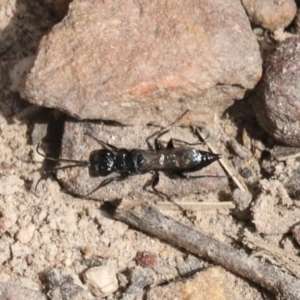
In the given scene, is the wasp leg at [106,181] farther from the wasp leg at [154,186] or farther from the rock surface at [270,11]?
the rock surface at [270,11]

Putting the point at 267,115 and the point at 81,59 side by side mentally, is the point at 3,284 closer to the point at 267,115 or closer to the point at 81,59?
the point at 81,59

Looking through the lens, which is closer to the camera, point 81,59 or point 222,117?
point 81,59

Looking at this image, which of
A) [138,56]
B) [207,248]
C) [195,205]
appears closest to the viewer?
[138,56]

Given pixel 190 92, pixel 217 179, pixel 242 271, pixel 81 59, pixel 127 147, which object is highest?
pixel 81 59

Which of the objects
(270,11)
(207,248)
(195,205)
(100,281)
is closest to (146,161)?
(195,205)

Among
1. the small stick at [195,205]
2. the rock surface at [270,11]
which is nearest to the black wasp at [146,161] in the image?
the small stick at [195,205]

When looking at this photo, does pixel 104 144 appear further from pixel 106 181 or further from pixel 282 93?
pixel 282 93

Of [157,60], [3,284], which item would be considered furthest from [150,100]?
[3,284]
